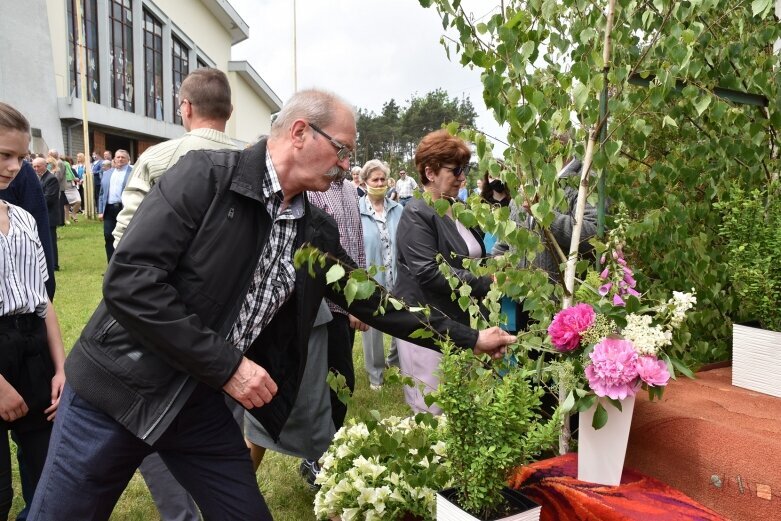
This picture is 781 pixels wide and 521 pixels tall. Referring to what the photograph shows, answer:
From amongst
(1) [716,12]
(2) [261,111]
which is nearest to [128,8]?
(2) [261,111]

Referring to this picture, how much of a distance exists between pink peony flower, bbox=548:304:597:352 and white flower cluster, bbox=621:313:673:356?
10cm

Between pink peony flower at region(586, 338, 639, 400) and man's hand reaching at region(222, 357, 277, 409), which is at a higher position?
pink peony flower at region(586, 338, 639, 400)

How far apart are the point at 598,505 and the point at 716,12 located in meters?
2.28

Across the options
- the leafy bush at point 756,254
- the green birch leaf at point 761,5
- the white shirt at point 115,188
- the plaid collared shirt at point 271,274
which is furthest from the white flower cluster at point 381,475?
the white shirt at point 115,188

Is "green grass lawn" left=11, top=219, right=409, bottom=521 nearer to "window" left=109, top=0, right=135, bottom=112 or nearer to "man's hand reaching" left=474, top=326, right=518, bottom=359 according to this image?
"man's hand reaching" left=474, top=326, right=518, bottom=359

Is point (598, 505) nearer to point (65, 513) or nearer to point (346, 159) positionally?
point (346, 159)

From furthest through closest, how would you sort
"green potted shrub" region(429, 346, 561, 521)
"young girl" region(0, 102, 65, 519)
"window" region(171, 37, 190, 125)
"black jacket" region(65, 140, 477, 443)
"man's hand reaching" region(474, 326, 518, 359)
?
"window" region(171, 37, 190, 125), "young girl" region(0, 102, 65, 519), "man's hand reaching" region(474, 326, 518, 359), "black jacket" region(65, 140, 477, 443), "green potted shrub" region(429, 346, 561, 521)

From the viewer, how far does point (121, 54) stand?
29.3 m

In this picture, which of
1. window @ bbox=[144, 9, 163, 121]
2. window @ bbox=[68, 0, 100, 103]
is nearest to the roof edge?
window @ bbox=[144, 9, 163, 121]

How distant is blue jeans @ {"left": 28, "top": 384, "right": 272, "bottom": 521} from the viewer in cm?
199

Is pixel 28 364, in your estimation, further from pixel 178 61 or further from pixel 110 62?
pixel 178 61

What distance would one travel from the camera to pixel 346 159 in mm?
2191

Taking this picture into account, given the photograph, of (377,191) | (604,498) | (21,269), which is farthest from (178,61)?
(604,498)

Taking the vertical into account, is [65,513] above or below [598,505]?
below
